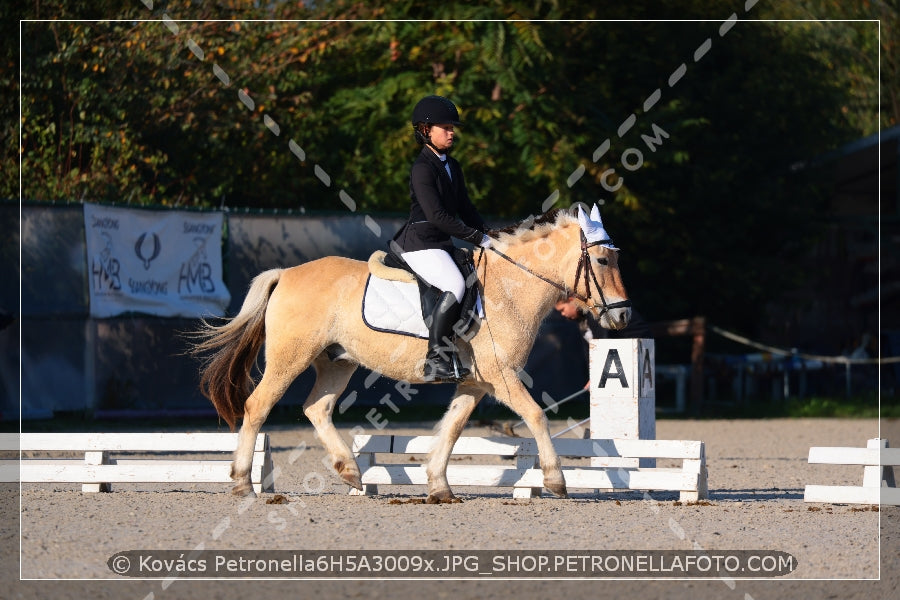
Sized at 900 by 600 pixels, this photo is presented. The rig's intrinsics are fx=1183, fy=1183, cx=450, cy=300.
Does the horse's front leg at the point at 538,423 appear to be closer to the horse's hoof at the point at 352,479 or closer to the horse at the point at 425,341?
the horse at the point at 425,341

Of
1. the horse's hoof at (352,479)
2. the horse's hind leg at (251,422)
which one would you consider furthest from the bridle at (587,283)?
the horse's hind leg at (251,422)

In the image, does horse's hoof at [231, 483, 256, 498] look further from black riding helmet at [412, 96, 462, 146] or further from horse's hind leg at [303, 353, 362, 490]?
black riding helmet at [412, 96, 462, 146]

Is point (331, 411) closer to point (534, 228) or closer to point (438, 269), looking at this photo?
point (438, 269)

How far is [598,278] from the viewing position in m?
7.56

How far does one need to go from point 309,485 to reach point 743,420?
928 centimetres

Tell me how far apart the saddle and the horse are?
0.21 ft

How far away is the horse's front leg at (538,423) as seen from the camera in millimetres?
7379

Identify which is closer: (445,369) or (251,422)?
(445,369)

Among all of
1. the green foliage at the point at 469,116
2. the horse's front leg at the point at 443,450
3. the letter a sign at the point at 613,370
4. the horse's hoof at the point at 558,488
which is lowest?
the horse's hoof at the point at 558,488

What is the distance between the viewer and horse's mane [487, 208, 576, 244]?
7855mm

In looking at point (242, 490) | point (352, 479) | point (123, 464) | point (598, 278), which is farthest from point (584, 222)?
point (123, 464)

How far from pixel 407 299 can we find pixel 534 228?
3.30 ft

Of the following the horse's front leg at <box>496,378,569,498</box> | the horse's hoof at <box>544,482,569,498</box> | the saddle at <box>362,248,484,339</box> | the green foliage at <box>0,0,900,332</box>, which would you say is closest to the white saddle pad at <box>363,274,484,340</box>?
the saddle at <box>362,248,484,339</box>

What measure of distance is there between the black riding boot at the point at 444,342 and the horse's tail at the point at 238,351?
133 centimetres
